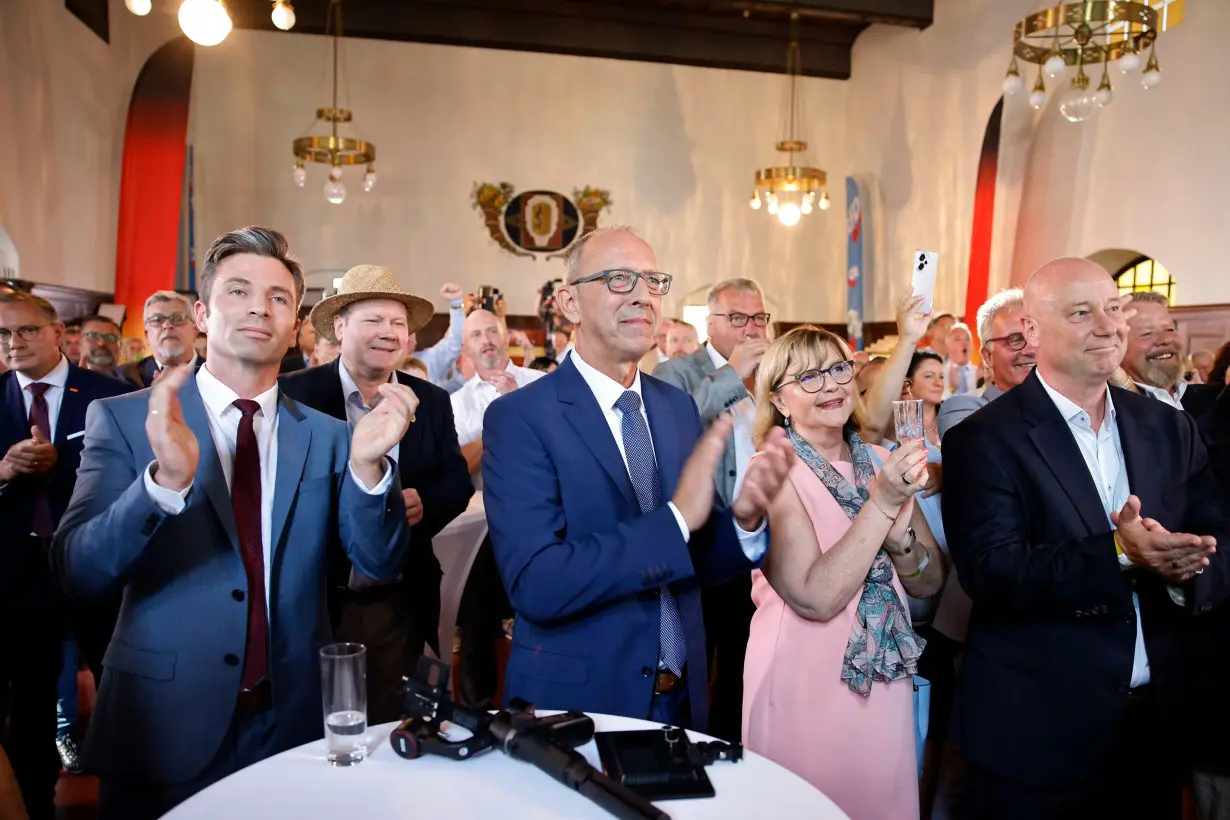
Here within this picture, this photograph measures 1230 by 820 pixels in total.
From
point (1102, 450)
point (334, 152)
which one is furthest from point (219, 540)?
point (334, 152)

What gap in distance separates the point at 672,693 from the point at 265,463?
3.25 feet

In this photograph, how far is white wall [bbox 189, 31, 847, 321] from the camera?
12.2 meters

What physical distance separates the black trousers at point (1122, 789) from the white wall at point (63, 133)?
801cm

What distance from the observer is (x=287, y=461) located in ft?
6.14

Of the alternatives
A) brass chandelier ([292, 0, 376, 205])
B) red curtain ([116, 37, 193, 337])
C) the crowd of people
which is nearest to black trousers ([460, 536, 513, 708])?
the crowd of people

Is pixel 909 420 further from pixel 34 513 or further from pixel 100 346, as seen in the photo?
pixel 100 346

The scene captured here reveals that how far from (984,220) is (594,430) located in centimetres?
1026

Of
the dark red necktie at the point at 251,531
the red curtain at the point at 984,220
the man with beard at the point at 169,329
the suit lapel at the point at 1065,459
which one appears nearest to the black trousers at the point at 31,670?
the man with beard at the point at 169,329

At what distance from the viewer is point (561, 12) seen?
12.9 m

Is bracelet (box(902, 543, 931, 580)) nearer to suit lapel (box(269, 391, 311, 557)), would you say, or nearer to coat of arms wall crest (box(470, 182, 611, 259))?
suit lapel (box(269, 391, 311, 557))

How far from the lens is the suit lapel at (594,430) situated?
188cm

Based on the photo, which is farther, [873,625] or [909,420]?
[873,625]

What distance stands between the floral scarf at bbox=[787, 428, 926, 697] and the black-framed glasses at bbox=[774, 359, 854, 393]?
0.15 meters

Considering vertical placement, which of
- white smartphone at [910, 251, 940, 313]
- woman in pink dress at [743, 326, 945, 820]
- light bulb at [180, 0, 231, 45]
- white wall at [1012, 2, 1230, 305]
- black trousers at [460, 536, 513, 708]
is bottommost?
black trousers at [460, 536, 513, 708]
